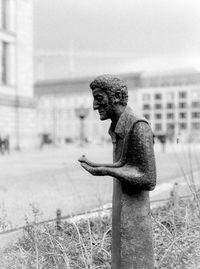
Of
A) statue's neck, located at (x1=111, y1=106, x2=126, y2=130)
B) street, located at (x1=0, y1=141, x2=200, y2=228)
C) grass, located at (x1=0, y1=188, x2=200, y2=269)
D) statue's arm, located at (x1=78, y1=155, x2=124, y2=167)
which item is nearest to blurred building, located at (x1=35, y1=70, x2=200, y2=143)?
street, located at (x1=0, y1=141, x2=200, y2=228)

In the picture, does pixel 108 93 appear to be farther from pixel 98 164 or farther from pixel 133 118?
pixel 98 164

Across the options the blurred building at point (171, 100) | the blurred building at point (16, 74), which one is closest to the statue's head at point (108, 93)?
the blurred building at point (16, 74)

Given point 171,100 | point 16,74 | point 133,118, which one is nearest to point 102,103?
point 133,118

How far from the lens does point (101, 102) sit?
3865 millimetres

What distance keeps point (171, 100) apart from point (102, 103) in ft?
375

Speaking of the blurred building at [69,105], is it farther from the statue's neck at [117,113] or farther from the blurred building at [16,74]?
the statue's neck at [117,113]

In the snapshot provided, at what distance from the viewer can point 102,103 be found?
12.7 feet

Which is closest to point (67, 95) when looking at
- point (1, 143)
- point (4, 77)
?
point (4, 77)

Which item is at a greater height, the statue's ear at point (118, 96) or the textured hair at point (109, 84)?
the textured hair at point (109, 84)

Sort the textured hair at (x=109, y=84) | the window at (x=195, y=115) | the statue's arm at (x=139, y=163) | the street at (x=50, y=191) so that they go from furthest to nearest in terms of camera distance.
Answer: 1. the window at (x=195, y=115)
2. the street at (x=50, y=191)
3. the textured hair at (x=109, y=84)
4. the statue's arm at (x=139, y=163)

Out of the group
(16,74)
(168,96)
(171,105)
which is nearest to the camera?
(16,74)

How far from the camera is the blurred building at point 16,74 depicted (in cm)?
3838

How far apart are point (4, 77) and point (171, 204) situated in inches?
1327

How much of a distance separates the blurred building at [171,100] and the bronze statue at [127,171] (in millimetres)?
110024
